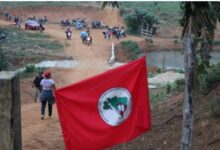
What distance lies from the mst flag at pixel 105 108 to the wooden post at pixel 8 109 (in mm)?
1064

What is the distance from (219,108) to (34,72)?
67.3ft

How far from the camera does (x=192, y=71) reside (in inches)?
275

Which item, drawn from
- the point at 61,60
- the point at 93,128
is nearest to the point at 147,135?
the point at 93,128

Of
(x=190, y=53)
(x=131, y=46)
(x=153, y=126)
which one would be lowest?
(x=131, y=46)

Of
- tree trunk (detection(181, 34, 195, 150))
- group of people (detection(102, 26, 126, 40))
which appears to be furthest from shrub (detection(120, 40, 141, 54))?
tree trunk (detection(181, 34, 195, 150))

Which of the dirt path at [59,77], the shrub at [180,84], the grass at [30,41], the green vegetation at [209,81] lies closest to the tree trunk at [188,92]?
the green vegetation at [209,81]

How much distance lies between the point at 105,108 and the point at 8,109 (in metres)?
1.86

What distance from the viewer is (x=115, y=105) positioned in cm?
762

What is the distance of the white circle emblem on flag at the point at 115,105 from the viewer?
24.8 ft

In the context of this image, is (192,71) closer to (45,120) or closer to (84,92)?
(84,92)

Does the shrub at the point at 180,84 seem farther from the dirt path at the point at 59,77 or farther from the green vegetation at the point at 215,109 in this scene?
the green vegetation at the point at 215,109

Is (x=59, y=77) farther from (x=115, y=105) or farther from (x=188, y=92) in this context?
(x=188, y=92)

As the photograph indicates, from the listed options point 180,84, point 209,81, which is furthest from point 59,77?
point 209,81

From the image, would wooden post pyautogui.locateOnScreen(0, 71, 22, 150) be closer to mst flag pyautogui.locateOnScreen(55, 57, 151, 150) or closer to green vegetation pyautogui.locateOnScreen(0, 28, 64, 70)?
mst flag pyautogui.locateOnScreen(55, 57, 151, 150)
